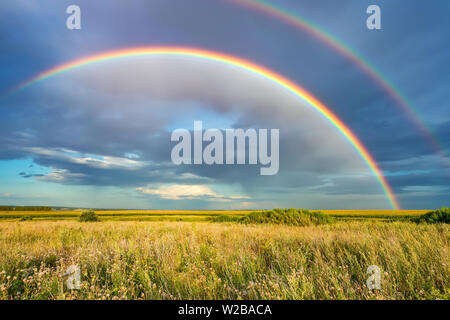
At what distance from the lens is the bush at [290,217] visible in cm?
1909

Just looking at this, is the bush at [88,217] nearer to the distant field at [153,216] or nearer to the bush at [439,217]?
the distant field at [153,216]

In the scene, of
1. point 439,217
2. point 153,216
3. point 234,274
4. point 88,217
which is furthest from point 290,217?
point 153,216

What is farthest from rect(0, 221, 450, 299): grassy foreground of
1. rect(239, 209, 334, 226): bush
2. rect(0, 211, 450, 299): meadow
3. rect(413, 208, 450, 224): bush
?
rect(413, 208, 450, 224): bush

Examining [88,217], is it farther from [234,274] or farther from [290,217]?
[234,274]

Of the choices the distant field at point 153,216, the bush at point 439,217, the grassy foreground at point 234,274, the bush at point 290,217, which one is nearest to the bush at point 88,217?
the distant field at point 153,216

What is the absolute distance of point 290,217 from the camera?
1953 centimetres

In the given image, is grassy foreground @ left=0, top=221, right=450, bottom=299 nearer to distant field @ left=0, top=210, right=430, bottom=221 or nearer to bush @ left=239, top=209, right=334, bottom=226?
bush @ left=239, top=209, right=334, bottom=226

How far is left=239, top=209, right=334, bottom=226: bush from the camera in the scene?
19.1 meters
